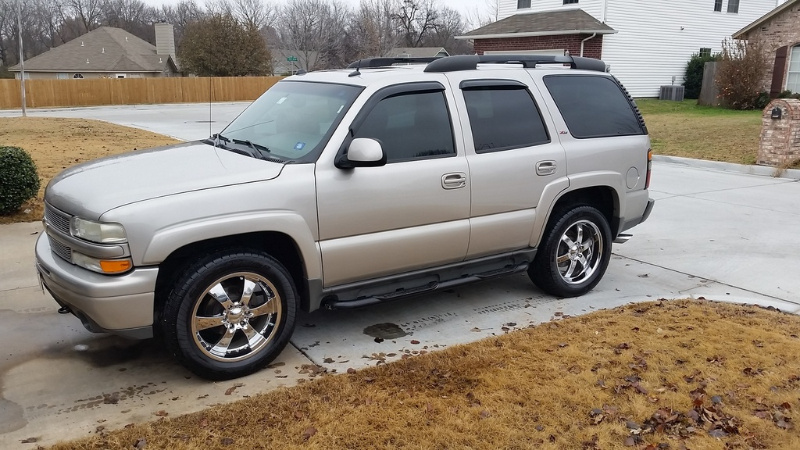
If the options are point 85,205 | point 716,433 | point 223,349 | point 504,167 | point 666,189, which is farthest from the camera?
point 666,189

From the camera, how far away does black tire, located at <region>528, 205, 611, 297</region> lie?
569cm

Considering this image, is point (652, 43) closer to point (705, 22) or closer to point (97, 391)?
point (705, 22)

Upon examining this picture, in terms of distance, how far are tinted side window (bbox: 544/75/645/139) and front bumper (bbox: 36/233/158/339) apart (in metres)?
3.63

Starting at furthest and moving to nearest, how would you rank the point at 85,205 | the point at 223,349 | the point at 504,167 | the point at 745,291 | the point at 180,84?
1. the point at 180,84
2. the point at 745,291
3. the point at 504,167
4. the point at 223,349
5. the point at 85,205

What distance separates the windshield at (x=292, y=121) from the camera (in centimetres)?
461

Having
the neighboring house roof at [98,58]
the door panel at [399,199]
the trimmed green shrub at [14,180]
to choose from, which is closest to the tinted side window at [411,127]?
the door panel at [399,199]

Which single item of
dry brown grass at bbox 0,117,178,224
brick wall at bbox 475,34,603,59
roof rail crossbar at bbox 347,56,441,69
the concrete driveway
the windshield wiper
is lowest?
the concrete driveway

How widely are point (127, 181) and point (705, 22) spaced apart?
108 ft

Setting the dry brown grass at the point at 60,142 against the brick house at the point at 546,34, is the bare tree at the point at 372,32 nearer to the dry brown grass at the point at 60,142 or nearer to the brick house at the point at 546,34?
the brick house at the point at 546,34

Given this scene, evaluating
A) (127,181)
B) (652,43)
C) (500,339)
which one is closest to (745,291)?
(500,339)

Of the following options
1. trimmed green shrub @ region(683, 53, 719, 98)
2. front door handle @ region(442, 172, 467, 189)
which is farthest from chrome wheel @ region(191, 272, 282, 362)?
trimmed green shrub @ region(683, 53, 719, 98)

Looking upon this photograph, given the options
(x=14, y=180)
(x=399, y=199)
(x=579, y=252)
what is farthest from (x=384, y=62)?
(x=14, y=180)

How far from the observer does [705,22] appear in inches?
1232

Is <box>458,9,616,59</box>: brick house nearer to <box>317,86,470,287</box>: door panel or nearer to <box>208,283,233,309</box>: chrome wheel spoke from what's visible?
<box>317,86,470,287</box>: door panel
